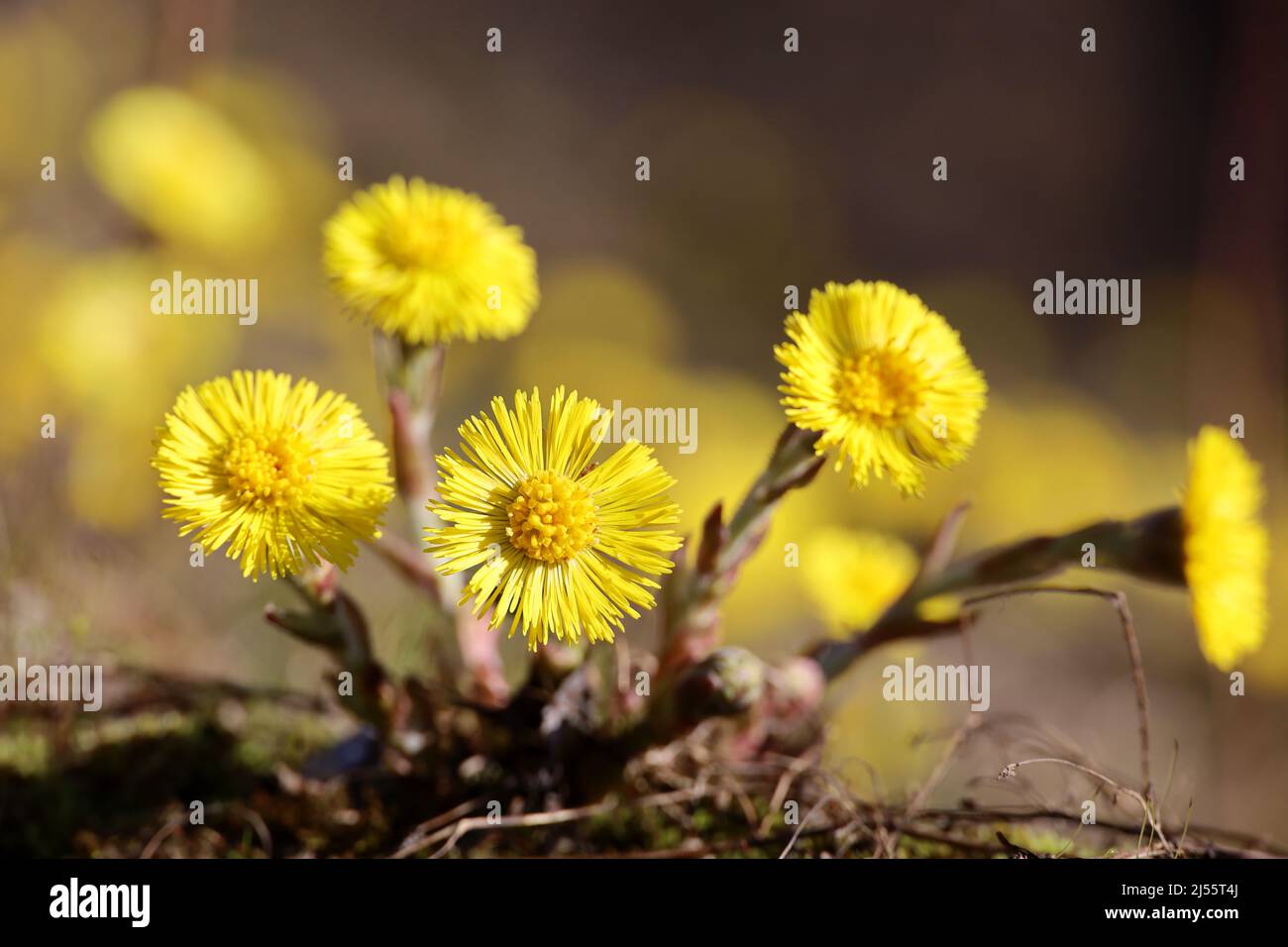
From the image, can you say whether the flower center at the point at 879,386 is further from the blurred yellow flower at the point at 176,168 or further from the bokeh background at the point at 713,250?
the blurred yellow flower at the point at 176,168

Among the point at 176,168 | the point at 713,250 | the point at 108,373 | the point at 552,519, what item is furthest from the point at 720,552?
the point at 713,250

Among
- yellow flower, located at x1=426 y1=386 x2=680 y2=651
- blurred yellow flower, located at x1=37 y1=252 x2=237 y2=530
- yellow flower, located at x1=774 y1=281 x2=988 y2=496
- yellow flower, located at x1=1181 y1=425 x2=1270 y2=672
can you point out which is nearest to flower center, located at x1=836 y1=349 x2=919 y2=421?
yellow flower, located at x1=774 y1=281 x2=988 y2=496

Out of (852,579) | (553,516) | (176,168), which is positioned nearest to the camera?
(553,516)

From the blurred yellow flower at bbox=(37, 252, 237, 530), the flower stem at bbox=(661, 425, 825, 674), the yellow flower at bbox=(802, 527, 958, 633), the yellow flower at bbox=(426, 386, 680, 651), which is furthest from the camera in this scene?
the blurred yellow flower at bbox=(37, 252, 237, 530)

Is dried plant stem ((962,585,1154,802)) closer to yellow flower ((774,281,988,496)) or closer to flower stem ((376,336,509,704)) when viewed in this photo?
yellow flower ((774,281,988,496))

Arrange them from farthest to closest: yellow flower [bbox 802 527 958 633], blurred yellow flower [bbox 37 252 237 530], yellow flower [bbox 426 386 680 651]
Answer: blurred yellow flower [bbox 37 252 237 530] < yellow flower [bbox 802 527 958 633] < yellow flower [bbox 426 386 680 651]

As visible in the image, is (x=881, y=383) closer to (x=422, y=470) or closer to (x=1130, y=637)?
(x=1130, y=637)

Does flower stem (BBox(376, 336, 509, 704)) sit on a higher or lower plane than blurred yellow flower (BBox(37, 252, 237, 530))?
lower
